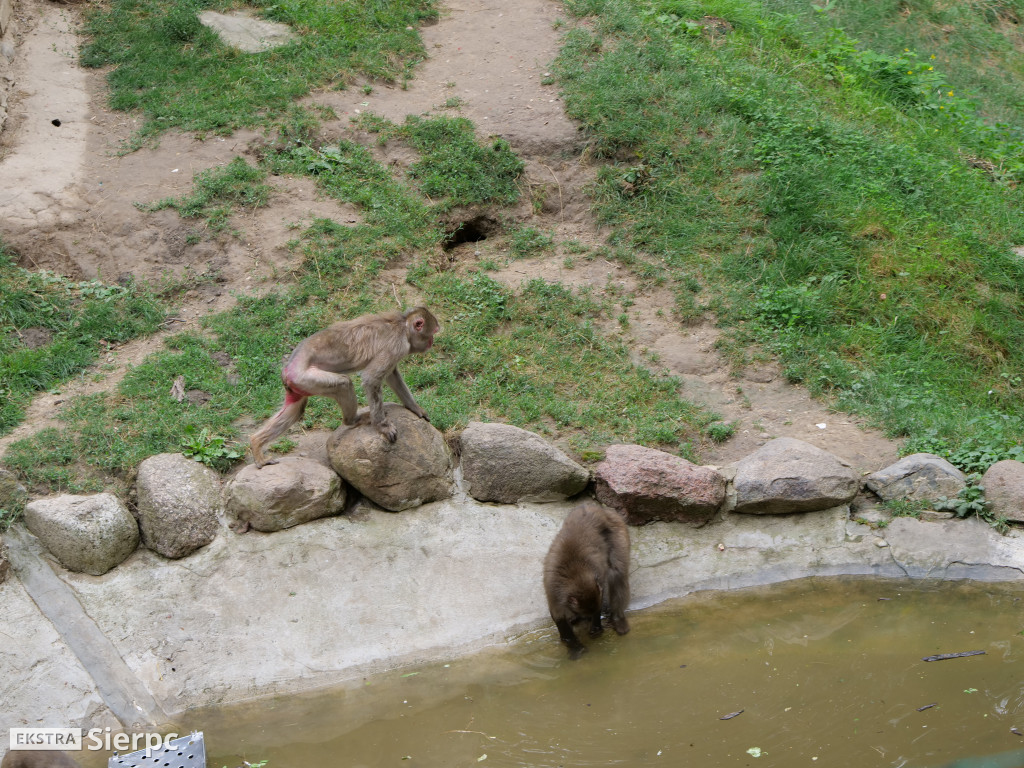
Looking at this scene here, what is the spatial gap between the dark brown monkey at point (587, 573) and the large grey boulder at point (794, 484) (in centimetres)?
105

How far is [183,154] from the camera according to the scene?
1162 cm

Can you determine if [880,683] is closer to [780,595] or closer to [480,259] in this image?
[780,595]

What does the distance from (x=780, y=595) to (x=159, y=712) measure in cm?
425

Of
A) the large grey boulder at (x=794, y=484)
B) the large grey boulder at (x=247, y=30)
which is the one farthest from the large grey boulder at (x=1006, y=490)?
the large grey boulder at (x=247, y=30)

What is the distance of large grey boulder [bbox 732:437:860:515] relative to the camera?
7.29m

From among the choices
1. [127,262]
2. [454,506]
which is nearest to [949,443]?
[454,506]

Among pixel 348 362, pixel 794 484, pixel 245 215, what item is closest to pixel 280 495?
pixel 348 362

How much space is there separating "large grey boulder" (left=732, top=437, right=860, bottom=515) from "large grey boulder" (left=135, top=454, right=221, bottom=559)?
12.9 feet

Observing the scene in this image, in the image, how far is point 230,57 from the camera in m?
13.1

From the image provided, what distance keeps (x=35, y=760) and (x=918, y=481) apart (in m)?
6.21

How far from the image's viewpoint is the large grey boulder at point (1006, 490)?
7180 millimetres

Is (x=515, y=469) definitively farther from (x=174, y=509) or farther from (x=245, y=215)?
(x=245, y=215)

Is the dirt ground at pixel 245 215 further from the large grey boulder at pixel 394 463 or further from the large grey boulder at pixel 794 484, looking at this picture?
the large grey boulder at pixel 394 463

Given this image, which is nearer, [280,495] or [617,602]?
[617,602]
